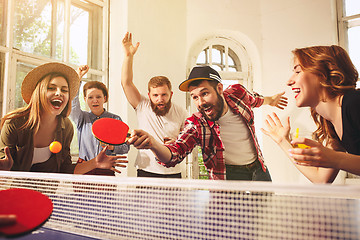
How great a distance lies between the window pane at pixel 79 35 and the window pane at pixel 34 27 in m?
0.45

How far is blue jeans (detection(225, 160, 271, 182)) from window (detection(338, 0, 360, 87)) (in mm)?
3210

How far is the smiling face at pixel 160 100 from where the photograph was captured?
3.77m

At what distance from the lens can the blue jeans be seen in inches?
105

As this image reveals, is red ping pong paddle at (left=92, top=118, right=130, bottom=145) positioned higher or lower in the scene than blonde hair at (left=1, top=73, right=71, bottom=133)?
lower

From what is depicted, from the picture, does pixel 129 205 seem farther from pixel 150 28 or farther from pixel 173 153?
pixel 150 28

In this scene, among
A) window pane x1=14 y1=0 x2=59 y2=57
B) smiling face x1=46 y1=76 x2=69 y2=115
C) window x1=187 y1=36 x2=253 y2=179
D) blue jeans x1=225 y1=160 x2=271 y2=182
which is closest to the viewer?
blue jeans x1=225 y1=160 x2=271 y2=182

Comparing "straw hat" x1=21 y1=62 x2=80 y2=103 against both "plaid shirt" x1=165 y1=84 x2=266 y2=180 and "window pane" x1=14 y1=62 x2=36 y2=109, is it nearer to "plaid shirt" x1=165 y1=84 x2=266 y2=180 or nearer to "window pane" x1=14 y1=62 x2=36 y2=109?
"window pane" x1=14 y1=62 x2=36 y2=109

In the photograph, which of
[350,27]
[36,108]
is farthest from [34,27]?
[350,27]

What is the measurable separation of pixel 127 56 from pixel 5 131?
1691 mm

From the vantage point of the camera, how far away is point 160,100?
376cm

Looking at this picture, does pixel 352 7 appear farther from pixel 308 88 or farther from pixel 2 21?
pixel 2 21

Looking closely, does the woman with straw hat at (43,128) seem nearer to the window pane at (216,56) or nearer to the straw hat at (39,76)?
the straw hat at (39,76)

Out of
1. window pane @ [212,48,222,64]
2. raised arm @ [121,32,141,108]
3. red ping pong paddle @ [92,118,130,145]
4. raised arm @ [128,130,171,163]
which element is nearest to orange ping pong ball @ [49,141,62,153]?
red ping pong paddle @ [92,118,130,145]

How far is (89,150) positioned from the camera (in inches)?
142
